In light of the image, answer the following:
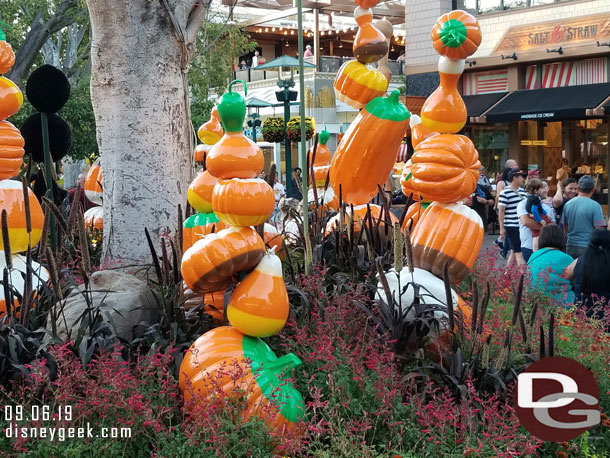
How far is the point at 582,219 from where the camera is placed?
7.52m

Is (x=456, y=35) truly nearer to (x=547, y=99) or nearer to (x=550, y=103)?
(x=550, y=103)

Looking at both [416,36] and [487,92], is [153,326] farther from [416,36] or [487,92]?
[416,36]

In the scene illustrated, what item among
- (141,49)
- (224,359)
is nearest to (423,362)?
(224,359)

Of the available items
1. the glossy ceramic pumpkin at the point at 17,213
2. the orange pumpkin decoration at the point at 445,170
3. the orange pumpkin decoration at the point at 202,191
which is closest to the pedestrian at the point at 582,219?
the orange pumpkin decoration at the point at 445,170

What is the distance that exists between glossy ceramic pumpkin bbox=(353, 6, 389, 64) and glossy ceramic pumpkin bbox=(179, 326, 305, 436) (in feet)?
10.5

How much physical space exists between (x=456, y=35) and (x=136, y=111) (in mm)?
2188

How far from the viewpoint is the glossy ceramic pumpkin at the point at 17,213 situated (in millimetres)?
4230

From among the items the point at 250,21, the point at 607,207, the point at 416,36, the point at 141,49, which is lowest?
the point at 607,207

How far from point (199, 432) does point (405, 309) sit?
4.67 ft

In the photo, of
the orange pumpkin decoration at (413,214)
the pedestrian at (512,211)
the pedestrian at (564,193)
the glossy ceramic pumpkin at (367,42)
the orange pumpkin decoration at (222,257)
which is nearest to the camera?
the orange pumpkin decoration at (222,257)

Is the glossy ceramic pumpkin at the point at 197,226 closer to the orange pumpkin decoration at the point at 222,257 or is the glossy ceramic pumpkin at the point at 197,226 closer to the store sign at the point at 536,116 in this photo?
the orange pumpkin decoration at the point at 222,257

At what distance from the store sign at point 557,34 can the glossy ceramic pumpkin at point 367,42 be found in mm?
12430

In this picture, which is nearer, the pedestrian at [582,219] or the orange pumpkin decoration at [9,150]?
the orange pumpkin decoration at [9,150]

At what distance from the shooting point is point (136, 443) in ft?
9.28
